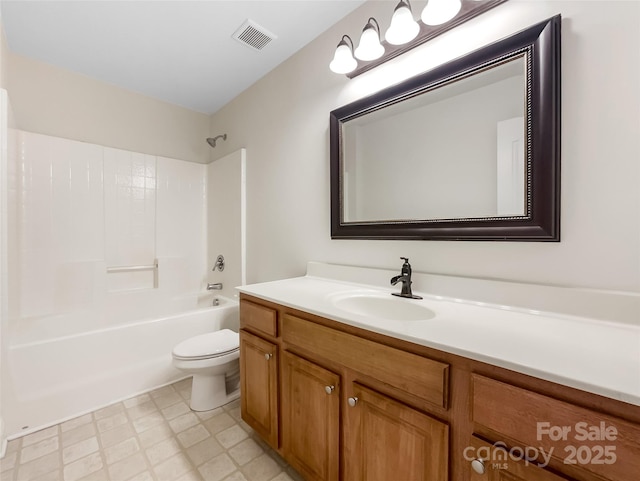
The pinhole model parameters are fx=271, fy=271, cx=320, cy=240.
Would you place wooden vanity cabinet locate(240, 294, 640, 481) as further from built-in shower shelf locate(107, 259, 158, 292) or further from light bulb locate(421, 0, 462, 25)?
built-in shower shelf locate(107, 259, 158, 292)

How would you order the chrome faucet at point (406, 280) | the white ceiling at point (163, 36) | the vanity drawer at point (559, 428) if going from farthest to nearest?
the white ceiling at point (163, 36) → the chrome faucet at point (406, 280) → the vanity drawer at point (559, 428)

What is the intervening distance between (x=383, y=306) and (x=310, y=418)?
1.86ft

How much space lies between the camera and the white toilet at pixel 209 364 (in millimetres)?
1670

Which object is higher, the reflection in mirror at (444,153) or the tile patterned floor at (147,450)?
the reflection in mirror at (444,153)

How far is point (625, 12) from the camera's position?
848 mm

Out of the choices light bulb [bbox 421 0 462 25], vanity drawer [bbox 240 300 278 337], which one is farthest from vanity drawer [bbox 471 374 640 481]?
light bulb [bbox 421 0 462 25]

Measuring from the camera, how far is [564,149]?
3.09 ft

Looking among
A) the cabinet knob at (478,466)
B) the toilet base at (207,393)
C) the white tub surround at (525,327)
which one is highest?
the white tub surround at (525,327)

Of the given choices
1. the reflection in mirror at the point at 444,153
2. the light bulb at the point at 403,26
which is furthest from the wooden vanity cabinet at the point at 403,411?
the light bulb at the point at 403,26

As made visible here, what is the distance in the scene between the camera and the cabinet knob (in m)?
0.67

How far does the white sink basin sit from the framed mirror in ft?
1.06

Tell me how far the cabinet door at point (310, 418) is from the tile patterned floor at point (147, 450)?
0.25m

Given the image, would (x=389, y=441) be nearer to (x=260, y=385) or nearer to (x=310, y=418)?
(x=310, y=418)

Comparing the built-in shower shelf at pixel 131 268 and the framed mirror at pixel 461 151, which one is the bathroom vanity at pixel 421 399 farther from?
the built-in shower shelf at pixel 131 268
